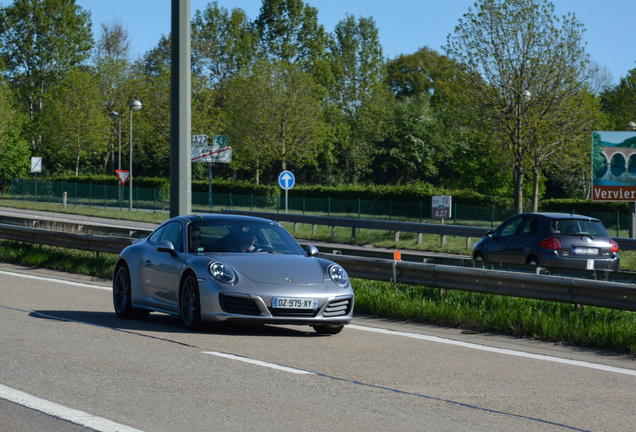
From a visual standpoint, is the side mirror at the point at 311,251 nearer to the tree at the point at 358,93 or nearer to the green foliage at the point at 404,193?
the green foliage at the point at 404,193

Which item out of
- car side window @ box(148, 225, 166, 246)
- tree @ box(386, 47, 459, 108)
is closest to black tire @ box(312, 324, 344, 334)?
car side window @ box(148, 225, 166, 246)

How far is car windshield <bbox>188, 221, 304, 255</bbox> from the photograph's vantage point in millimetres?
11156

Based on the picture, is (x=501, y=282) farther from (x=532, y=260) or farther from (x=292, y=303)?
(x=532, y=260)

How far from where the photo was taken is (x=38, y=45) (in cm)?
8031

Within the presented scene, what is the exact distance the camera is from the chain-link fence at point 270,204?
42.2m

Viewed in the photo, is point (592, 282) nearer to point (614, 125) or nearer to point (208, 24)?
point (614, 125)

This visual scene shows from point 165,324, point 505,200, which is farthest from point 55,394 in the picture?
point 505,200

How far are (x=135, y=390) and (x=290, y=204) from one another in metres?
45.6

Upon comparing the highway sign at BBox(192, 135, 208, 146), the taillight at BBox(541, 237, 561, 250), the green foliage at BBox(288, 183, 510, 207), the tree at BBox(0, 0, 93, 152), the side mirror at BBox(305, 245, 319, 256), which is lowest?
the taillight at BBox(541, 237, 561, 250)

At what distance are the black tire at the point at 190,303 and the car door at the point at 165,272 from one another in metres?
0.17

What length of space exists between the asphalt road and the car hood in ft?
2.03

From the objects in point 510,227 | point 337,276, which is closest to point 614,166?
point 510,227

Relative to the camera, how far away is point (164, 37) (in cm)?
10494

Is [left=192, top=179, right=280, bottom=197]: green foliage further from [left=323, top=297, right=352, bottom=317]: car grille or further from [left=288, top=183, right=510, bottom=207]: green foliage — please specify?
[left=323, top=297, right=352, bottom=317]: car grille
